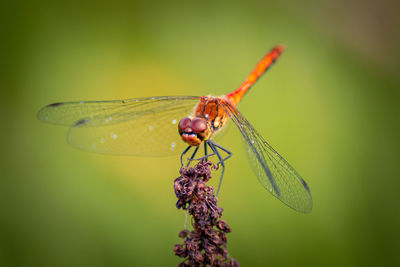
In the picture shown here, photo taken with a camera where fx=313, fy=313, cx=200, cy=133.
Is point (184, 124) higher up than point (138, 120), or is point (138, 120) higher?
point (138, 120)

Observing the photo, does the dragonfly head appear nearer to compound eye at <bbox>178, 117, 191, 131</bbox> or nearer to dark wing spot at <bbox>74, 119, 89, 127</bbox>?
compound eye at <bbox>178, 117, 191, 131</bbox>

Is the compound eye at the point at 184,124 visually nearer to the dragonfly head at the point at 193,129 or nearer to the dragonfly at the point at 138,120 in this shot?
the dragonfly head at the point at 193,129

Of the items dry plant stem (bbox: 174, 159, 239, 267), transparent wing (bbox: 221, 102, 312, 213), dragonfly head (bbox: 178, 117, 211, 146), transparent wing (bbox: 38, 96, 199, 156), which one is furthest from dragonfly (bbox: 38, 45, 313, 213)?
dry plant stem (bbox: 174, 159, 239, 267)

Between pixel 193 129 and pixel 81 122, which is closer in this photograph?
pixel 193 129

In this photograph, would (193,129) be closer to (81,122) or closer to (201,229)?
(201,229)

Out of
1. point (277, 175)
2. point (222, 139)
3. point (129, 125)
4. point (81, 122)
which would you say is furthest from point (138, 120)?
point (277, 175)
